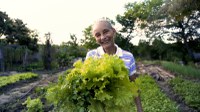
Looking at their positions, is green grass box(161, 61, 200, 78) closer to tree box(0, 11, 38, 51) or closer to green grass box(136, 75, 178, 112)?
green grass box(136, 75, 178, 112)

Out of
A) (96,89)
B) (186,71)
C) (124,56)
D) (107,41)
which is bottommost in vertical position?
(186,71)

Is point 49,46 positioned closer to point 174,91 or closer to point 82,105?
point 174,91

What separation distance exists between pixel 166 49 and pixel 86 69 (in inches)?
1098

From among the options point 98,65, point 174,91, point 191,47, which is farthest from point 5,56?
point 98,65

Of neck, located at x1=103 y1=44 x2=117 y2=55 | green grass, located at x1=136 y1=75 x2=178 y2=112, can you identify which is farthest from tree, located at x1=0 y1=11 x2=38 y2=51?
neck, located at x1=103 y1=44 x2=117 y2=55

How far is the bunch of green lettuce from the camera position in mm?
1634

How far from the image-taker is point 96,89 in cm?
163

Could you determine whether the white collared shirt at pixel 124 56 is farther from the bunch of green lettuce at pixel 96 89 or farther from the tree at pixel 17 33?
the tree at pixel 17 33

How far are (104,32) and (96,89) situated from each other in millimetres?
674

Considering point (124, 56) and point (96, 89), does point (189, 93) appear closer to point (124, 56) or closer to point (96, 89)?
point (124, 56)

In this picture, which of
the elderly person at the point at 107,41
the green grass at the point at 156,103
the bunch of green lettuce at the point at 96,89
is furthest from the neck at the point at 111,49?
the green grass at the point at 156,103

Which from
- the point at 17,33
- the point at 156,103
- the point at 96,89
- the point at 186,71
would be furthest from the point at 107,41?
the point at 17,33

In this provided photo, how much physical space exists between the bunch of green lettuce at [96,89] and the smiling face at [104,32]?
0.52 meters

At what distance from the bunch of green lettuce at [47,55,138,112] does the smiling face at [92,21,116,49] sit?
1.71 ft
